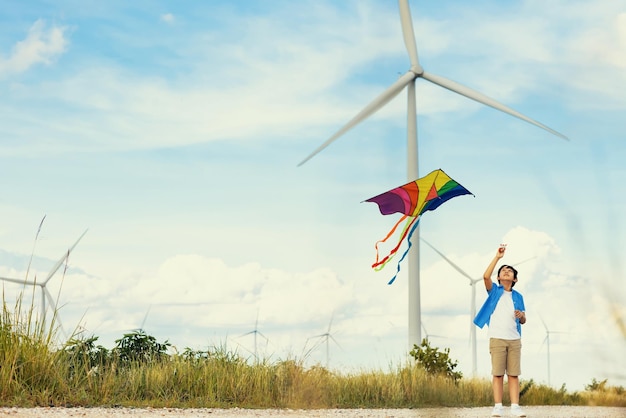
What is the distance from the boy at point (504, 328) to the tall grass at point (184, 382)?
3.53 ft

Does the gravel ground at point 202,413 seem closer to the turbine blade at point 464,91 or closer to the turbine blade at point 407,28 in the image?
the turbine blade at point 464,91

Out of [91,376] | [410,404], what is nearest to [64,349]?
[91,376]

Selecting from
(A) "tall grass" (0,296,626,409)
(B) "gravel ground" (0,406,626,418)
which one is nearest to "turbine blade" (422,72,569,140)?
(A) "tall grass" (0,296,626,409)

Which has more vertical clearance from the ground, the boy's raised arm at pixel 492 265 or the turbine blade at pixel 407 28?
the turbine blade at pixel 407 28

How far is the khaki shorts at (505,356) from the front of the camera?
11.9 metres

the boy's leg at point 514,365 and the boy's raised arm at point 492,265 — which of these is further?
the boy's leg at point 514,365

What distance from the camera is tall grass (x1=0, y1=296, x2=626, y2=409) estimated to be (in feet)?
39.7

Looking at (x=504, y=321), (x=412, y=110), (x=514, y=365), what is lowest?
(x=514, y=365)

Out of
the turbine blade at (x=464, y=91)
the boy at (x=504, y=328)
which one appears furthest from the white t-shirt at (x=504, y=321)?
the turbine blade at (x=464, y=91)

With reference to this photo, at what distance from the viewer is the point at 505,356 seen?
39.3 feet

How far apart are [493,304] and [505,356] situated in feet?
2.86

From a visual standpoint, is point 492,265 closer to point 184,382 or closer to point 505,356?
point 505,356

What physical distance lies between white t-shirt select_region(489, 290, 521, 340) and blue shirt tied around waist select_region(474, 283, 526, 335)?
7 centimetres

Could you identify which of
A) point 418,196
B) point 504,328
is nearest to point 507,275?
point 504,328
